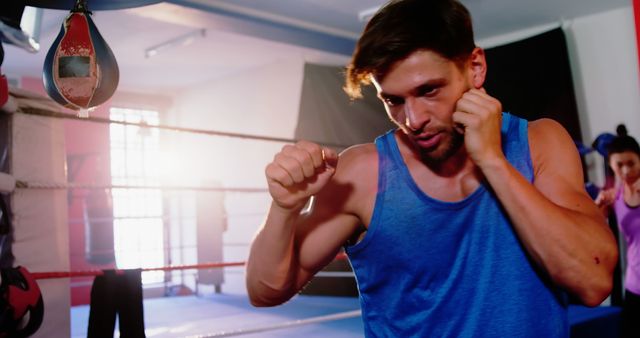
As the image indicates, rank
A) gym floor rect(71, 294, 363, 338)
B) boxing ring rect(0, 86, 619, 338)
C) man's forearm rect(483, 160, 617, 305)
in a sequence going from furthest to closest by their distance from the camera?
gym floor rect(71, 294, 363, 338) → boxing ring rect(0, 86, 619, 338) → man's forearm rect(483, 160, 617, 305)

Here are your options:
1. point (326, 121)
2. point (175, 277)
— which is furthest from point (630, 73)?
point (175, 277)

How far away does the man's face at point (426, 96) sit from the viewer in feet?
2.91

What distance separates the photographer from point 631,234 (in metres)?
2.92

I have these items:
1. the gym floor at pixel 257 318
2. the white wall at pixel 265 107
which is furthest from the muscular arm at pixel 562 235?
the white wall at pixel 265 107

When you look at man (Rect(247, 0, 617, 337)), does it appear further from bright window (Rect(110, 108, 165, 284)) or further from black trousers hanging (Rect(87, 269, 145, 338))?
→ bright window (Rect(110, 108, 165, 284))

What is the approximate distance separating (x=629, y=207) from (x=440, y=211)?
252 centimetres

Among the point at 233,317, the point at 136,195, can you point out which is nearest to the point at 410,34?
the point at 233,317

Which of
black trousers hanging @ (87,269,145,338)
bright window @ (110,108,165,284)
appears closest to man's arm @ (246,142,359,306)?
black trousers hanging @ (87,269,145,338)

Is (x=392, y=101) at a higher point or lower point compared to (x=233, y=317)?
higher

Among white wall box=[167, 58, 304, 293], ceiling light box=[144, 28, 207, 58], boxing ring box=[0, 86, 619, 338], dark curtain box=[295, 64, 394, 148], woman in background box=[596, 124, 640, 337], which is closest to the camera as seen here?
boxing ring box=[0, 86, 619, 338]

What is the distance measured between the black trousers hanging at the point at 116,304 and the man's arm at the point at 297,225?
1.06 m

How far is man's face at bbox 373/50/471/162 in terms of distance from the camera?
887 millimetres

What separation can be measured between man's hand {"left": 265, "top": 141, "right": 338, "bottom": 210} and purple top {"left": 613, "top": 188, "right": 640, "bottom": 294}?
8.48 feet

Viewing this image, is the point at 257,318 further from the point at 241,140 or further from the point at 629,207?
the point at 241,140
